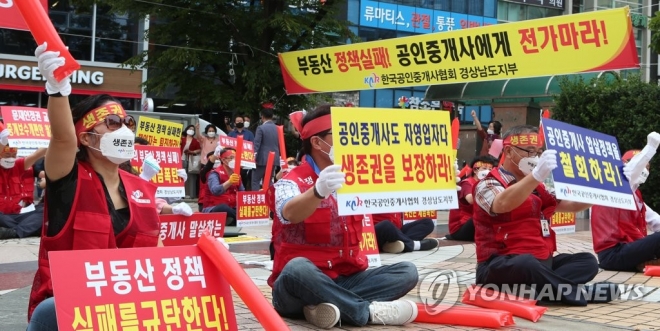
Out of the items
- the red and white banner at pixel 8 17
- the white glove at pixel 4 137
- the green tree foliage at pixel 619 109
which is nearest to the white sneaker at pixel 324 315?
the red and white banner at pixel 8 17

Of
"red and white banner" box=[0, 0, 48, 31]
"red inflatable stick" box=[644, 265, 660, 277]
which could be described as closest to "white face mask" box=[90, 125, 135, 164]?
"red and white banner" box=[0, 0, 48, 31]

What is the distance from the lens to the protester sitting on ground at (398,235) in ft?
32.4

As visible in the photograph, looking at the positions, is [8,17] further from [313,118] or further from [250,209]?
[250,209]

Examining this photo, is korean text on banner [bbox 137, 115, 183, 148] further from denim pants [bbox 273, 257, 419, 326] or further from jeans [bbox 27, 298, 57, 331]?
jeans [bbox 27, 298, 57, 331]

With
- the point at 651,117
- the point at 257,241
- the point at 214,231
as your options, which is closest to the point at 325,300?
the point at 214,231

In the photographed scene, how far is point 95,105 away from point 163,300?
109 centimetres

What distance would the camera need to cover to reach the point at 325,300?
16.7ft

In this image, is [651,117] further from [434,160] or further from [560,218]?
[434,160]

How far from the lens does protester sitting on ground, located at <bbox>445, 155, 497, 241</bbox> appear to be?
10969 mm

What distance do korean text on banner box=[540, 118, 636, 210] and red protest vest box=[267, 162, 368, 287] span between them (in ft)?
4.47

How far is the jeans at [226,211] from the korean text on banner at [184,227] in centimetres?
409

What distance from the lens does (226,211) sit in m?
12.2

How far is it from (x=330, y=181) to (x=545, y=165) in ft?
5.25

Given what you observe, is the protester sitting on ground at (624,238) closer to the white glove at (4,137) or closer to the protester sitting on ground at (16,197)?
the protester sitting on ground at (16,197)
